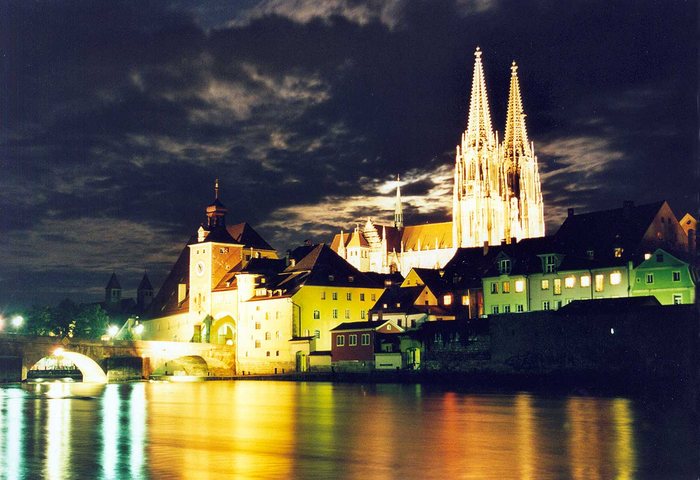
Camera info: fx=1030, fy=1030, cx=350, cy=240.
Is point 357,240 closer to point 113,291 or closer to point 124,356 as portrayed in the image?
point 113,291

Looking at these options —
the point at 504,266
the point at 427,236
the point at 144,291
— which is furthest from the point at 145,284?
the point at 504,266

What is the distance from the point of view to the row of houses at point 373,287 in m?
80.3

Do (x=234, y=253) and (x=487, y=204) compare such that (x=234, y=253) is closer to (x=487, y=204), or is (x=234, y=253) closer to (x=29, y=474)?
(x=487, y=204)

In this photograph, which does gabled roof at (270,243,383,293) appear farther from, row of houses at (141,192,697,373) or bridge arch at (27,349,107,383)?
bridge arch at (27,349,107,383)

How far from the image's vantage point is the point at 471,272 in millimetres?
96000

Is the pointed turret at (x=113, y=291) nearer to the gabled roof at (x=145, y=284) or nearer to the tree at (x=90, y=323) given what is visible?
the gabled roof at (x=145, y=284)

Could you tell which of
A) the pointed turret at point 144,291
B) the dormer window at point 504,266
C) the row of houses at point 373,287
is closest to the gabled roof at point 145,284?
the pointed turret at point 144,291

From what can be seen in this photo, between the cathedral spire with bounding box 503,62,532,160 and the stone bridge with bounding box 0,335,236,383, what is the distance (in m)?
66.8

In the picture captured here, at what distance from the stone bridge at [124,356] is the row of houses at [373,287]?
9.92 feet

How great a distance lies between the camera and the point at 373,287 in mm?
112250

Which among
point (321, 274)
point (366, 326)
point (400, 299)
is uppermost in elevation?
point (321, 274)

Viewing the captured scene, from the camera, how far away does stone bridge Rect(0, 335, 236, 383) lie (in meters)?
90.2

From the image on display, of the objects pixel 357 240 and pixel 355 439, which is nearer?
pixel 355 439

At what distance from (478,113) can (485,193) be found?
1212 cm
